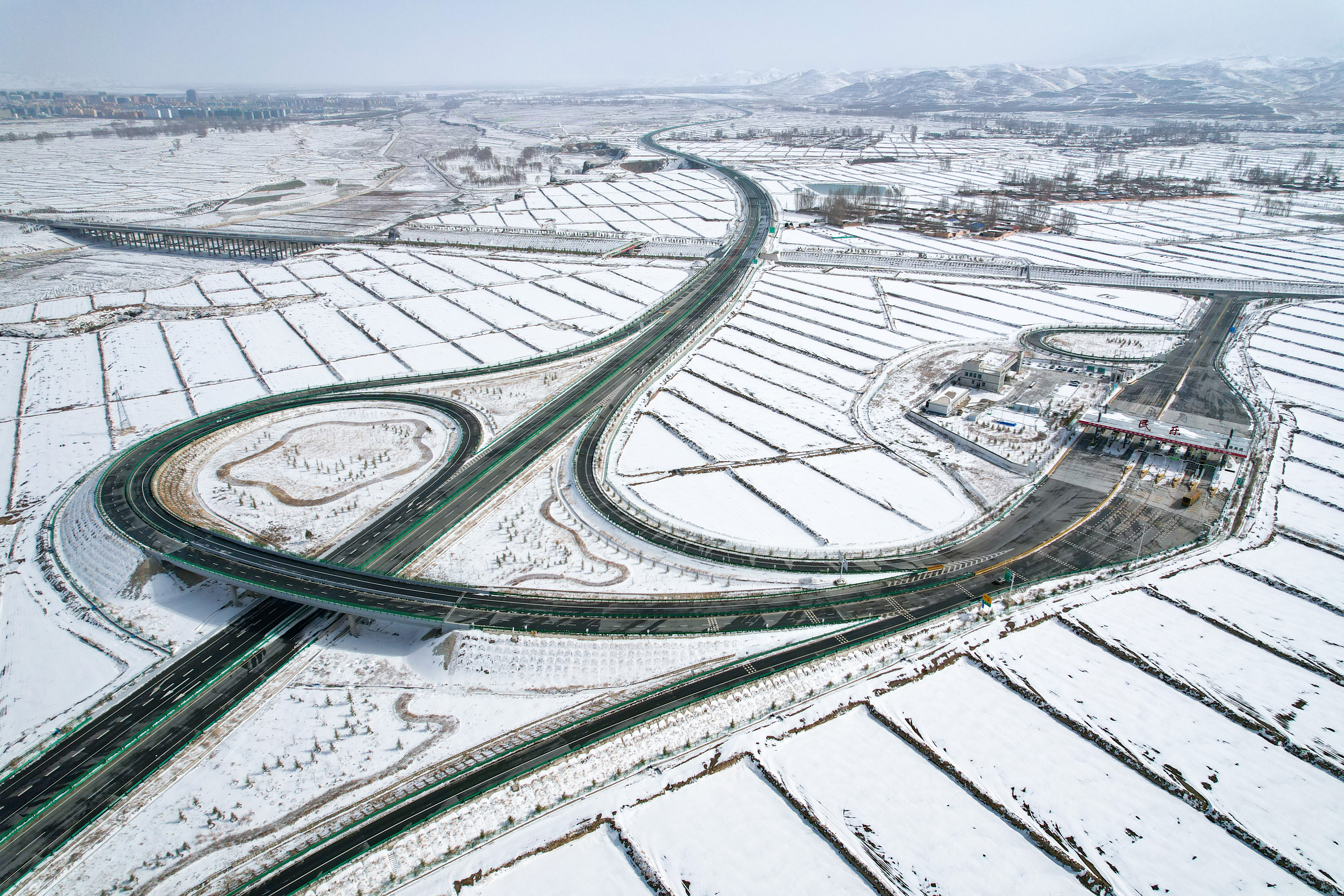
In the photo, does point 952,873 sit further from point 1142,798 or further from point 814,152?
point 814,152

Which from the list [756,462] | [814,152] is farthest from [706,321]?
[814,152]

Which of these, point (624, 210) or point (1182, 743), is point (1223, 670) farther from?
point (624, 210)

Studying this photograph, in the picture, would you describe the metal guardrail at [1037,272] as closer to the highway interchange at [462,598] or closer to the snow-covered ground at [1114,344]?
the snow-covered ground at [1114,344]

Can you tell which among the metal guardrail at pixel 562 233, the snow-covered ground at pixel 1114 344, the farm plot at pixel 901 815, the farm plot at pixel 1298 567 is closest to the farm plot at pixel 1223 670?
the farm plot at pixel 1298 567

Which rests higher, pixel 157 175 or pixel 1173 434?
pixel 157 175

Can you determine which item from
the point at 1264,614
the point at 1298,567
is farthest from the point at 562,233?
the point at 1264,614
